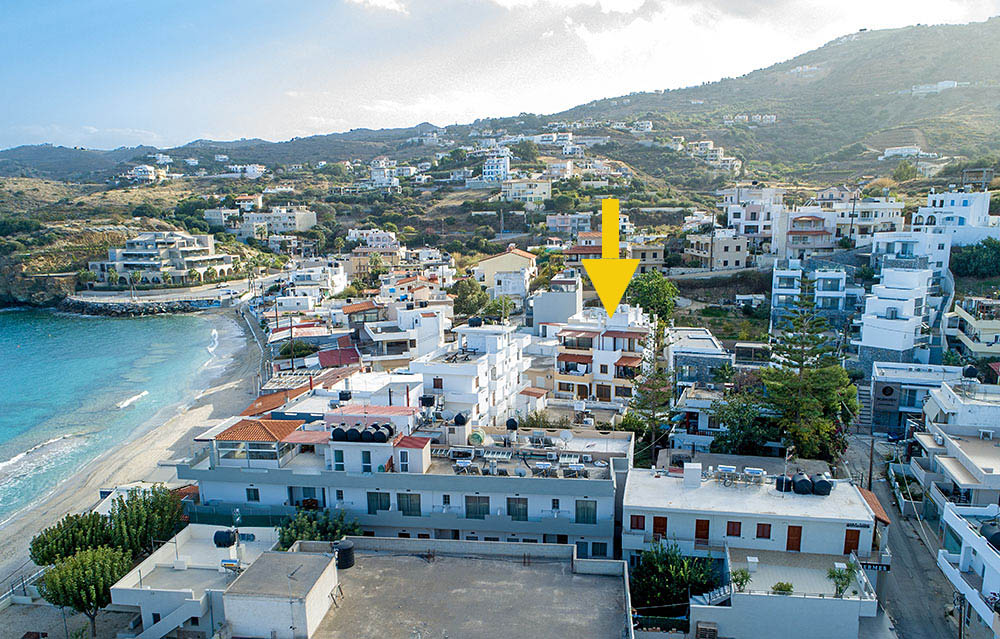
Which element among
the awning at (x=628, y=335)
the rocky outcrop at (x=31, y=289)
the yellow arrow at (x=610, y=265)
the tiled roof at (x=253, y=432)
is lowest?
the rocky outcrop at (x=31, y=289)

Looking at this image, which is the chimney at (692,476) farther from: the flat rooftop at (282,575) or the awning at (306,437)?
the awning at (306,437)

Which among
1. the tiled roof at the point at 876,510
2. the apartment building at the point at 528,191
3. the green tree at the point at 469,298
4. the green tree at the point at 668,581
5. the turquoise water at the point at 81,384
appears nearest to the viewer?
the green tree at the point at 668,581

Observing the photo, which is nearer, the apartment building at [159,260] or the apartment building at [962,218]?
the apartment building at [962,218]

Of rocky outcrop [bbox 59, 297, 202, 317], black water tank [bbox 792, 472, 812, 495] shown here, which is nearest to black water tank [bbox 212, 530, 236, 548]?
black water tank [bbox 792, 472, 812, 495]

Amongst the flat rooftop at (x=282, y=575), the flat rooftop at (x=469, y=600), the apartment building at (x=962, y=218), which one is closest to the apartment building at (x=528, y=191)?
the apartment building at (x=962, y=218)

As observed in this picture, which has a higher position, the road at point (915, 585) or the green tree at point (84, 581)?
the green tree at point (84, 581)

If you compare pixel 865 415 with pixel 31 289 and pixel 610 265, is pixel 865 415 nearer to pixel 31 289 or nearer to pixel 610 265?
pixel 610 265

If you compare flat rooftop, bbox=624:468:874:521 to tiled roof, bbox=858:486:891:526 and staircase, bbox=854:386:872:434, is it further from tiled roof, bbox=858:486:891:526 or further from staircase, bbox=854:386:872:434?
staircase, bbox=854:386:872:434

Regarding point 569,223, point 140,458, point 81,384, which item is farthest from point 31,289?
point 569,223
